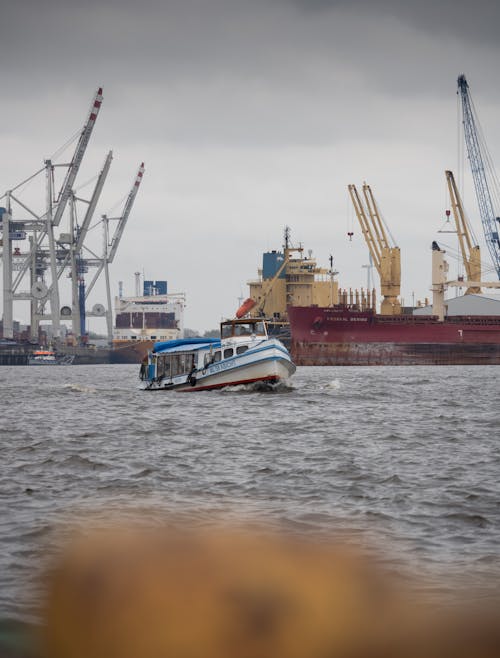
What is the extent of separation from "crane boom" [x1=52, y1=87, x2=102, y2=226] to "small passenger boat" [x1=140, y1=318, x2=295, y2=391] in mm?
105253

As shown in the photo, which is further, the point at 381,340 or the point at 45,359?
the point at 45,359

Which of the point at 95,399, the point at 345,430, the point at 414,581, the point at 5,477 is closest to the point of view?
the point at 414,581

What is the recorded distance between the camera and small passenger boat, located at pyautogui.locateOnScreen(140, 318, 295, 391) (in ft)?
143

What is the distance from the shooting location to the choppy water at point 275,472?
11.2 meters

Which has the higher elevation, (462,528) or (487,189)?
(487,189)

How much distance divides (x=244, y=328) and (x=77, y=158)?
11069 cm

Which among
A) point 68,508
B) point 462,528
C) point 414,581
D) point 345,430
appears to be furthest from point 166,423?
point 414,581

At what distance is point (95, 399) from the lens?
149ft

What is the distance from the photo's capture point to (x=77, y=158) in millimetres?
148875

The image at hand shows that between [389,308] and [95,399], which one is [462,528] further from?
[389,308]

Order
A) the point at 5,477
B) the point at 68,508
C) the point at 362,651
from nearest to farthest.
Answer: the point at 362,651 < the point at 68,508 < the point at 5,477

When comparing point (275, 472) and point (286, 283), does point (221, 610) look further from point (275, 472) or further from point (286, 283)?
point (286, 283)

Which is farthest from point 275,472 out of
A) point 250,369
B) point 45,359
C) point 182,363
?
point 45,359

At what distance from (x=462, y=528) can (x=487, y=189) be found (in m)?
128
